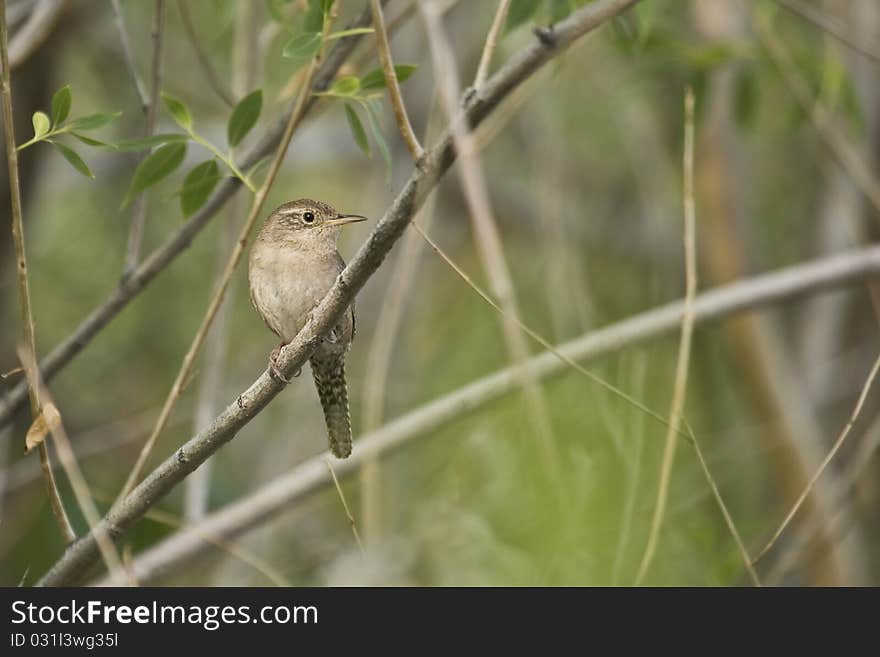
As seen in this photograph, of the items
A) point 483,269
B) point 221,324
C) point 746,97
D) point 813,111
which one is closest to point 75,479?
point 221,324

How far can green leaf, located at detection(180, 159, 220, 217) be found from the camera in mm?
2861

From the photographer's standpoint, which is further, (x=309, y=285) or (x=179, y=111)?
(x=309, y=285)

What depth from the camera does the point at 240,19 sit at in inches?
150

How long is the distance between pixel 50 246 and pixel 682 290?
3471 mm

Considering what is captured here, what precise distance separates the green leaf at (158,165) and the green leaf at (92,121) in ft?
0.96

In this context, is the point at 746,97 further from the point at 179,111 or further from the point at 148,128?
the point at 179,111

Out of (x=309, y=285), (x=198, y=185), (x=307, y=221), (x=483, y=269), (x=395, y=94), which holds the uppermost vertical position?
(x=483, y=269)

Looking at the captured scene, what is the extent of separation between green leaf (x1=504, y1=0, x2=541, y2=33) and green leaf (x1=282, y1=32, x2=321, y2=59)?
0.81 meters

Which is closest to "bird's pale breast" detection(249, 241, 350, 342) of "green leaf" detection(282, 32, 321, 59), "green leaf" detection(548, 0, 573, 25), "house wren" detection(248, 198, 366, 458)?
"house wren" detection(248, 198, 366, 458)

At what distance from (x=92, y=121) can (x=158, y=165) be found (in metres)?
0.37

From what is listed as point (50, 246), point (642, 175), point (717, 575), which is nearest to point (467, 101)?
A: point (717, 575)

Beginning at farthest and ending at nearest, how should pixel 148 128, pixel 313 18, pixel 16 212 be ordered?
pixel 148 128 → pixel 313 18 → pixel 16 212

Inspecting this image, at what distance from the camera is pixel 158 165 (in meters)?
2.83

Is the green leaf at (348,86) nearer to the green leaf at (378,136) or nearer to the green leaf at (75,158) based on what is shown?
the green leaf at (378,136)
